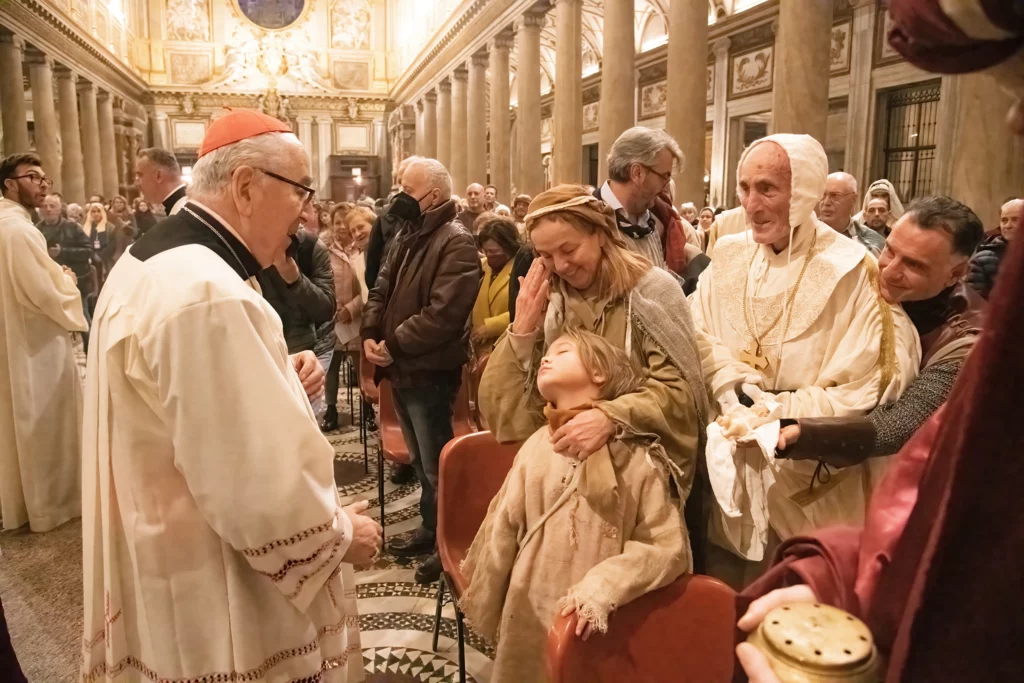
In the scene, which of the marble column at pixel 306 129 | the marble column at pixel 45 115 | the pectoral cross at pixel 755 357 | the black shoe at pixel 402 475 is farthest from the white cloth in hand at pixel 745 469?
the marble column at pixel 306 129

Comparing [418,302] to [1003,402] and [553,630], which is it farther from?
[1003,402]

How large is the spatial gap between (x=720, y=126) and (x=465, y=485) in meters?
13.9

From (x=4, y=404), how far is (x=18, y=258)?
0.92m

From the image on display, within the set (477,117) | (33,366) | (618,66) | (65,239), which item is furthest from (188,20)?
(33,366)

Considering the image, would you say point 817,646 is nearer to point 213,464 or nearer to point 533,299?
point 213,464

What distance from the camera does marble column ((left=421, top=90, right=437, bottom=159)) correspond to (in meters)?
24.1

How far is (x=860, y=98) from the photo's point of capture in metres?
11.2

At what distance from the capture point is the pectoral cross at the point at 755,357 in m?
2.25

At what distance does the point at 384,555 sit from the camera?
3994mm

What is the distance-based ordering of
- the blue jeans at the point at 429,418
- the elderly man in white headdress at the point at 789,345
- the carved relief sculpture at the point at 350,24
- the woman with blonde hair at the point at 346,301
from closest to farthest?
the elderly man in white headdress at the point at 789,345, the blue jeans at the point at 429,418, the woman with blonde hair at the point at 346,301, the carved relief sculpture at the point at 350,24

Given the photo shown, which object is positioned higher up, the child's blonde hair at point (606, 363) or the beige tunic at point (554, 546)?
the child's blonde hair at point (606, 363)

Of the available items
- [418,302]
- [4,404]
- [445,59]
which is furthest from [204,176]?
[445,59]

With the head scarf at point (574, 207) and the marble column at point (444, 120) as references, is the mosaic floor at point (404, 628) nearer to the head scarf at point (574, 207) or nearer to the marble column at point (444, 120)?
the head scarf at point (574, 207)

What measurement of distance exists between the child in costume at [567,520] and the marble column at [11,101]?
1655cm
